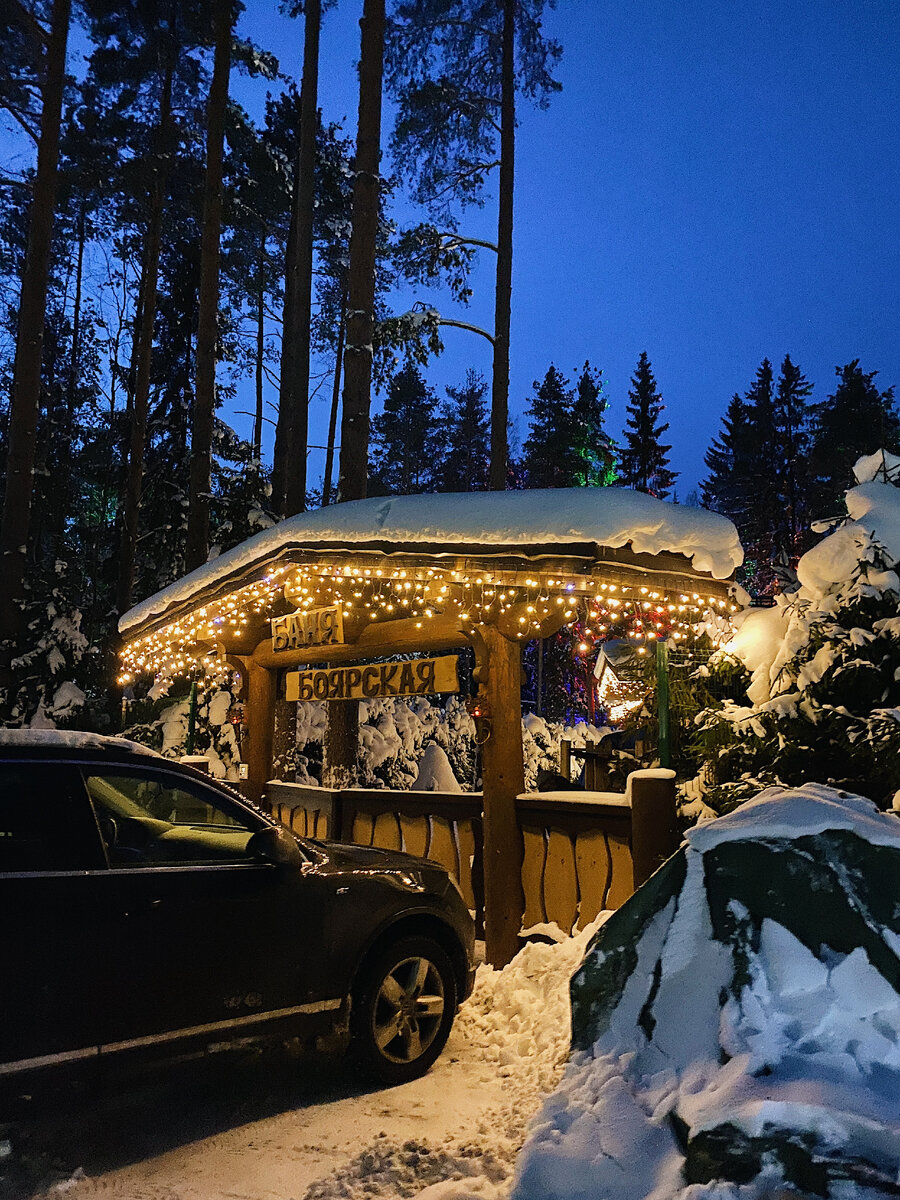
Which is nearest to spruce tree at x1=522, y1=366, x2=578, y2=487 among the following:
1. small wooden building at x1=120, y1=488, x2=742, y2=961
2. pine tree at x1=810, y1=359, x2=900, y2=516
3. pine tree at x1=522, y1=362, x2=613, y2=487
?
pine tree at x1=522, y1=362, x2=613, y2=487

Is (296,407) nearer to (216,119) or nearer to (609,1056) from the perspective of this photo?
(216,119)

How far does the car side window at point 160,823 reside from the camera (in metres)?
4.37

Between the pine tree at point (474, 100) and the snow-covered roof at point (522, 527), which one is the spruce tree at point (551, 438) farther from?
the snow-covered roof at point (522, 527)

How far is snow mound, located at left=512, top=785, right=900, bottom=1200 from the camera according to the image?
8.29 ft

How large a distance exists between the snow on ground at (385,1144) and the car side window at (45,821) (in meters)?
1.34

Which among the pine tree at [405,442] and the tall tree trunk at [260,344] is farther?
the pine tree at [405,442]

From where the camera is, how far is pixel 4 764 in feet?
13.3

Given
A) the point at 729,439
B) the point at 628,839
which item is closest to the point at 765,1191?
the point at 628,839

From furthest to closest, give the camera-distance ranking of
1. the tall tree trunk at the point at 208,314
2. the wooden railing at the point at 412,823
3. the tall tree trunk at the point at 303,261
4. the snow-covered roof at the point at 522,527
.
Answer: the tall tree trunk at the point at 208,314
the tall tree trunk at the point at 303,261
the wooden railing at the point at 412,823
the snow-covered roof at the point at 522,527

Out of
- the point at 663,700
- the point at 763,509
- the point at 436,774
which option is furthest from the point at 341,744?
the point at 763,509

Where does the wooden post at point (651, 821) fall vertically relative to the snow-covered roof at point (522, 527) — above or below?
below

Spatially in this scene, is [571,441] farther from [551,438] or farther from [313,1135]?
[313,1135]

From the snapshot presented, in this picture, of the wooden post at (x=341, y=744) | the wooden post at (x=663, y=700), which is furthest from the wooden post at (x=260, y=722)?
the wooden post at (x=663, y=700)

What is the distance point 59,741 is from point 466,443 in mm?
52945
